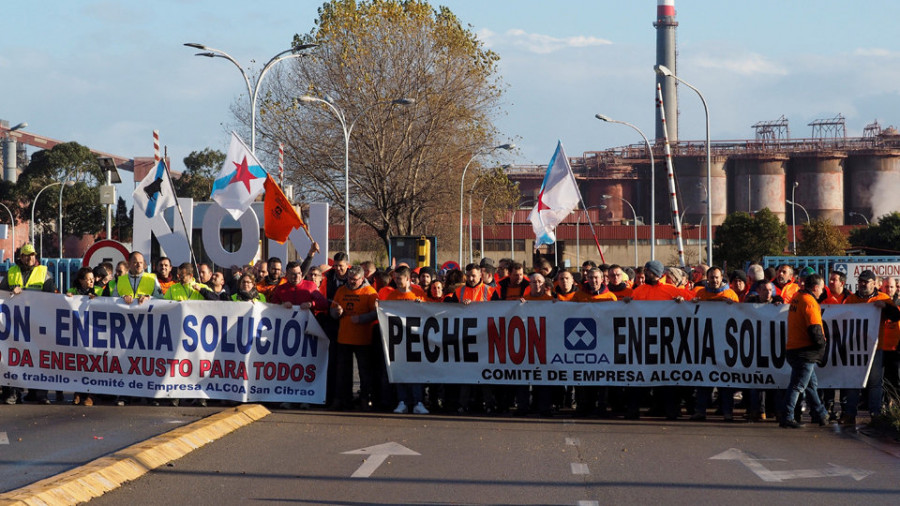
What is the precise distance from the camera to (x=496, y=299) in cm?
1487

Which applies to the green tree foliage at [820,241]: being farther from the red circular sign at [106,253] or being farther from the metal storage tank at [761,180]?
the red circular sign at [106,253]

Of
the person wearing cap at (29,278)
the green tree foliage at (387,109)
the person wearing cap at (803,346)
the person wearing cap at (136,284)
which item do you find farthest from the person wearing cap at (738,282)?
the green tree foliage at (387,109)

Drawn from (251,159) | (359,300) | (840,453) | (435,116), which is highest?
(435,116)

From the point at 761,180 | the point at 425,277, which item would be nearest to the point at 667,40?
the point at 761,180

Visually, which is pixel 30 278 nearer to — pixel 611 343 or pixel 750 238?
pixel 611 343

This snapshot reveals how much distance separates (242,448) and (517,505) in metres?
3.46

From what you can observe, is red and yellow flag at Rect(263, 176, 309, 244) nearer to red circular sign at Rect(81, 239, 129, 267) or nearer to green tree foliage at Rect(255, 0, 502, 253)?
red circular sign at Rect(81, 239, 129, 267)

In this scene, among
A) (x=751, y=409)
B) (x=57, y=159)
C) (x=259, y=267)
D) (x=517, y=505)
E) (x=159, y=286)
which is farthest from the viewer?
(x=57, y=159)

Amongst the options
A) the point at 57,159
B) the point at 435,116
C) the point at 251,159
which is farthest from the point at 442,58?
the point at 57,159

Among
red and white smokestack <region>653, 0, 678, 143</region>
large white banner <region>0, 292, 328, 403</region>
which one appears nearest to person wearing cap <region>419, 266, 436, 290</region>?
large white banner <region>0, 292, 328, 403</region>

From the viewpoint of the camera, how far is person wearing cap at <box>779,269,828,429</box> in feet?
41.9

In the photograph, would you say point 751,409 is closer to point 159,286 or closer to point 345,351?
point 345,351

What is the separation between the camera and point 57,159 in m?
80.7

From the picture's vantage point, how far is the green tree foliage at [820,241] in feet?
215
